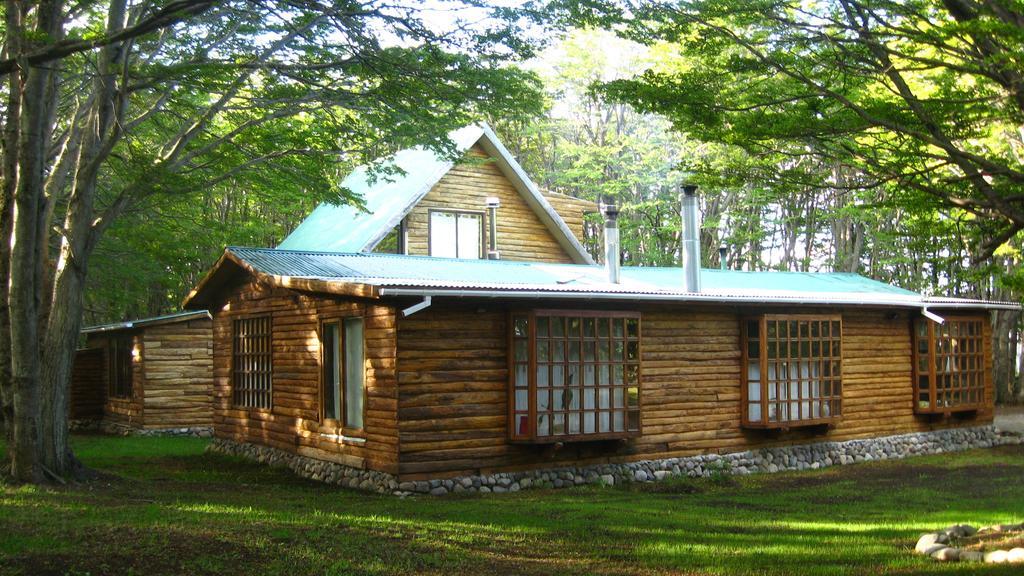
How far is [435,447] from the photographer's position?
480 inches

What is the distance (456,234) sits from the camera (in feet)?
76.8

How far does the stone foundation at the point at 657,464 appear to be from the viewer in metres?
12.4

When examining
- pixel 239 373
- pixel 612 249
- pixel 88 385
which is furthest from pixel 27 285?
pixel 88 385

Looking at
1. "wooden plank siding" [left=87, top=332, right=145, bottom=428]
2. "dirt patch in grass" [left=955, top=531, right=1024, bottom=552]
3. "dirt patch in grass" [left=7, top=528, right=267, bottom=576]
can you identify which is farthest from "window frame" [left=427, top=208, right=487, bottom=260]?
"dirt patch in grass" [left=955, top=531, right=1024, bottom=552]

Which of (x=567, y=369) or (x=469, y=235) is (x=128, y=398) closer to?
(x=469, y=235)

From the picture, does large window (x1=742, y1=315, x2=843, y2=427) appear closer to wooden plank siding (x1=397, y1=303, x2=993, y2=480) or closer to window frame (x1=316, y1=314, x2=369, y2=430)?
wooden plank siding (x1=397, y1=303, x2=993, y2=480)

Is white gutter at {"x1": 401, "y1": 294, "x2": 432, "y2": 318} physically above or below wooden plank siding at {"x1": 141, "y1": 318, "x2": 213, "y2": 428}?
above

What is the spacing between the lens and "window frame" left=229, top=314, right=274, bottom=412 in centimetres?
1566

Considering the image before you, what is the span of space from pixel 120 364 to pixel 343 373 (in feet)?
41.3

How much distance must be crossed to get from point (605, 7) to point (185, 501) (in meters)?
7.16

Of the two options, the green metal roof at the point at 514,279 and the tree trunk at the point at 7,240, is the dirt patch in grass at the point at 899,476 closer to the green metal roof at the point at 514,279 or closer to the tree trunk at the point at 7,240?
the green metal roof at the point at 514,279

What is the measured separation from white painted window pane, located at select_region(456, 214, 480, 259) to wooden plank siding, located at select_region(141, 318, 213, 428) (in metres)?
6.37

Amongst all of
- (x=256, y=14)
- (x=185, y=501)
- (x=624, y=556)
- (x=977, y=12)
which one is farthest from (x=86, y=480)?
(x=977, y=12)

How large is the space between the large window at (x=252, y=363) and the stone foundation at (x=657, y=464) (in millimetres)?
834
